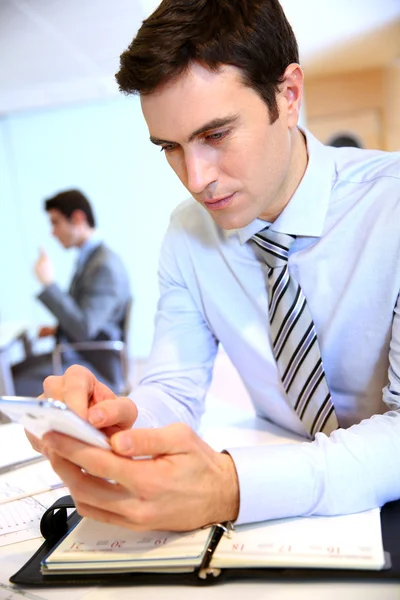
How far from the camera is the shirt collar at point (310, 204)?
1.12 meters

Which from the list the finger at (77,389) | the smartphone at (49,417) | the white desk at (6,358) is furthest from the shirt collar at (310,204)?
the white desk at (6,358)

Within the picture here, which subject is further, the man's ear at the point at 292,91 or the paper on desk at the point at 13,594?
the man's ear at the point at 292,91

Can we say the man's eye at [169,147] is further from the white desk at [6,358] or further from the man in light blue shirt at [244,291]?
the white desk at [6,358]

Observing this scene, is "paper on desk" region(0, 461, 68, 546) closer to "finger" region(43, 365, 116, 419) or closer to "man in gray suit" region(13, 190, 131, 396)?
"finger" region(43, 365, 116, 419)

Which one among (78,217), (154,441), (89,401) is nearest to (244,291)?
(89,401)

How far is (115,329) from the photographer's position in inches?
147

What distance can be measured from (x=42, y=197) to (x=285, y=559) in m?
5.68

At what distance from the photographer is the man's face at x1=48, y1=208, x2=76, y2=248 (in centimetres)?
387

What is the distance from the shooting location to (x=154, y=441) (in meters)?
0.75

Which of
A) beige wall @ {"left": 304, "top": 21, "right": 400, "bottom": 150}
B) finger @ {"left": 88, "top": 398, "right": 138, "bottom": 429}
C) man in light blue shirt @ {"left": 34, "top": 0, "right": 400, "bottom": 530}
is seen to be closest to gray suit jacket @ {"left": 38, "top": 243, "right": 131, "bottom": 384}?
man in light blue shirt @ {"left": 34, "top": 0, "right": 400, "bottom": 530}

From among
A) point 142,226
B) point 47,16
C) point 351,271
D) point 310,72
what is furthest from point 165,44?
point 310,72

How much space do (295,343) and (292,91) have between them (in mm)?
459

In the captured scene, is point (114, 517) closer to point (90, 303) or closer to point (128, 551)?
point (128, 551)

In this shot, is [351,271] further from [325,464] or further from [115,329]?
[115,329]
